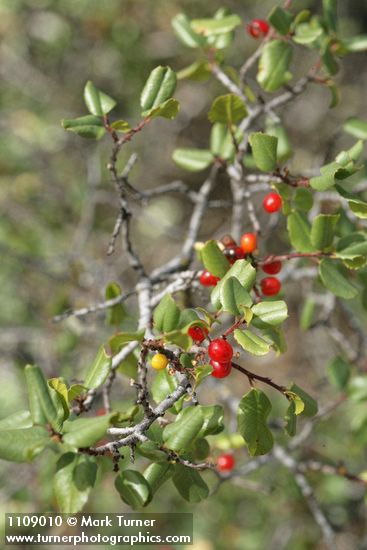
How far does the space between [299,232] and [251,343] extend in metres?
0.47

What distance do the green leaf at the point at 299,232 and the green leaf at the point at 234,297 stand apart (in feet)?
1.15

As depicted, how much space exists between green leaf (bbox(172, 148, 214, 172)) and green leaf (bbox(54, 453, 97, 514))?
1278mm

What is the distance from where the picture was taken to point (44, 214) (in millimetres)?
3941

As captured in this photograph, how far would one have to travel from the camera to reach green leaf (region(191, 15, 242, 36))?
6.29 feet

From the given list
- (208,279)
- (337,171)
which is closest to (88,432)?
(208,279)

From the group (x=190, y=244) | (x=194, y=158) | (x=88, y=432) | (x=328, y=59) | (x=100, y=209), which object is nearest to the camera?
(x=88, y=432)

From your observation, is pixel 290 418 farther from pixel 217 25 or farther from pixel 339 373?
pixel 217 25

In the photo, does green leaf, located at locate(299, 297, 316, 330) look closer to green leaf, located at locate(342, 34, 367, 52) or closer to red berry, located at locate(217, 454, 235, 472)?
red berry, located at locate(217, 454, 235, 472)

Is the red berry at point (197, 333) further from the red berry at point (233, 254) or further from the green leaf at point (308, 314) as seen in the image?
the green leaf at point (308, 314)

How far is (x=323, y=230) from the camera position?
151 centimetres

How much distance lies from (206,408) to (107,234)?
10.7ft

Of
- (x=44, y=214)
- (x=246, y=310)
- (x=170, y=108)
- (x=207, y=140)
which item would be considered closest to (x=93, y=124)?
(x=170, y=108)

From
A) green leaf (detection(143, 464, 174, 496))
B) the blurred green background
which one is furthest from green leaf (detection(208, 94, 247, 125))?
green leaf (detection(143, 464, 174, 496))

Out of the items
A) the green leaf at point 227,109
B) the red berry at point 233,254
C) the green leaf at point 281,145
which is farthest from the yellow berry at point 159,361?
the green leaf at point 281,145
